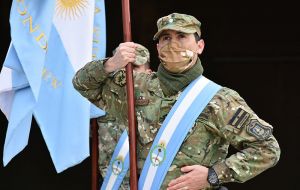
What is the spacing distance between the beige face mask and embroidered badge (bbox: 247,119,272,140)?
0.31m

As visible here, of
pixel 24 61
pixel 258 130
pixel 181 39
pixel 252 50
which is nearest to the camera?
pixel 258 130

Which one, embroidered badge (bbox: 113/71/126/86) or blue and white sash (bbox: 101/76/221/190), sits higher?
embroidered badge (bbox: 113/71/126/86)

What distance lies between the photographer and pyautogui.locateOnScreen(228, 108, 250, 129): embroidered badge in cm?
227

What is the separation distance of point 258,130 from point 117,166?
808 mm

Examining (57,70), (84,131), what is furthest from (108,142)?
(57,70)

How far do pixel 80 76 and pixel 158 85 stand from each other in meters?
0.28

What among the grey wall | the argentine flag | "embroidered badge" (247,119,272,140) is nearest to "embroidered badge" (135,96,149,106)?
"embroidered badge" (247,119,272,140)

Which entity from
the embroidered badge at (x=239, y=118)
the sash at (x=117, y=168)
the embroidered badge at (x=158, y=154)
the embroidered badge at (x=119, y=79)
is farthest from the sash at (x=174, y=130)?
the sash at (x=117, y=168)

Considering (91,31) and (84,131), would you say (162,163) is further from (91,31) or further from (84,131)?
(91,31)

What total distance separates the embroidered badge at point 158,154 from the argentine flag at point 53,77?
0.72 metres

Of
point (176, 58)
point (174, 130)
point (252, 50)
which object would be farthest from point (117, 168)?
point (252, 50)

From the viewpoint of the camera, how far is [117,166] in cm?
287

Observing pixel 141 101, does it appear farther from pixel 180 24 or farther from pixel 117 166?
pixel 117 166

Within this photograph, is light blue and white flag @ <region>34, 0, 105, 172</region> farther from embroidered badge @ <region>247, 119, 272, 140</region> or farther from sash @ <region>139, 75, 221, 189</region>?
embroidered badge @ <region>247, 119, 272, 140</region>
